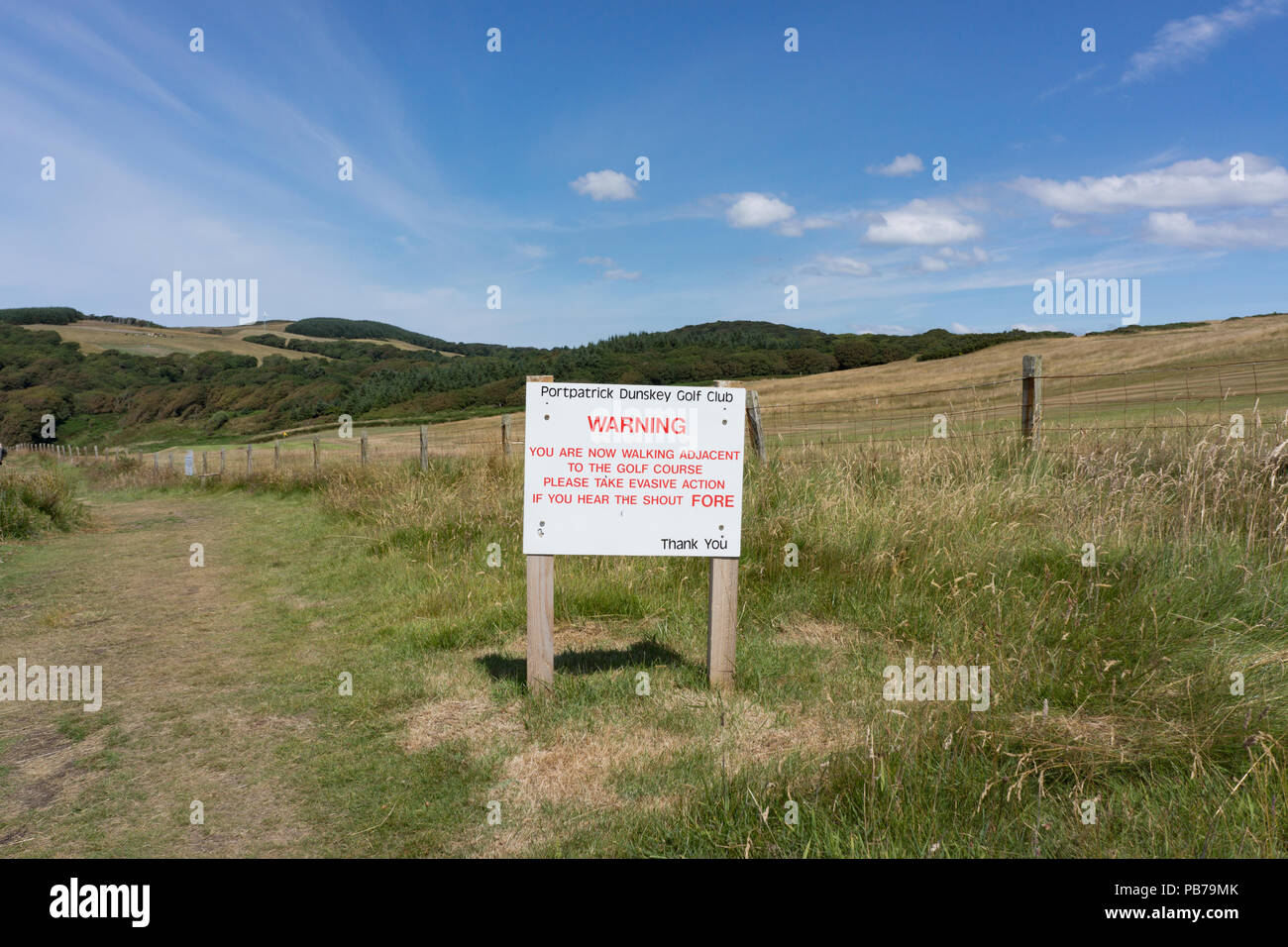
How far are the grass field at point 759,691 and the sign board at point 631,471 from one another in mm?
894

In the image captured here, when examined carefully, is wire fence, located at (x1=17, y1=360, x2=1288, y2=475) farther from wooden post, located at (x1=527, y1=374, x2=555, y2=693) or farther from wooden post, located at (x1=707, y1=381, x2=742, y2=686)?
wooden post, located at (x1=527, y1=374, x2=555, y2=693)

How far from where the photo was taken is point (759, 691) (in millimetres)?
4426

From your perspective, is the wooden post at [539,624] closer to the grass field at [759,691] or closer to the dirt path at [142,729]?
the grass field at [759,691]

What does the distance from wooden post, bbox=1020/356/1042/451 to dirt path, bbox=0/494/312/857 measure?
800 centimetres

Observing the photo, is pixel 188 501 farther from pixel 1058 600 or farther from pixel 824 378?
pixel 824 378

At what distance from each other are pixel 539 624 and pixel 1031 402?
714 cm

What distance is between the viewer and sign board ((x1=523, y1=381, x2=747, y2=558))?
4570 millimetres

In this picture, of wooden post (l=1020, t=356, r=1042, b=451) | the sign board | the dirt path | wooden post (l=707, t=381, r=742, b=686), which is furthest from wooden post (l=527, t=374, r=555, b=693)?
wooden post (l=1020, t=356, r=1042, b=451)

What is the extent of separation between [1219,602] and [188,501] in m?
22.8

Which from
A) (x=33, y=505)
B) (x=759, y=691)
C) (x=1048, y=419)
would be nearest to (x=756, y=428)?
(x=1048, y=419)

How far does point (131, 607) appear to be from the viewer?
777 centimetres

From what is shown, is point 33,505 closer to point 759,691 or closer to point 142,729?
point 142,729

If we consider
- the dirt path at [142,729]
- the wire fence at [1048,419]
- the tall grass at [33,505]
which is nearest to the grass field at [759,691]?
the dirt path at [142,729]
